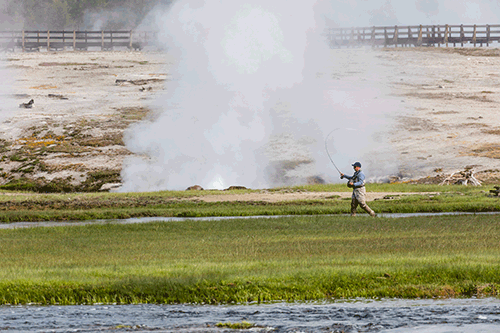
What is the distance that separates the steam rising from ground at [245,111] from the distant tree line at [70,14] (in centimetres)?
5592

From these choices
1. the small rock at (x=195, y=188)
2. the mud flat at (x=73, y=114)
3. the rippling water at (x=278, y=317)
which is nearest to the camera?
the rippling water at (x=278, y=317)

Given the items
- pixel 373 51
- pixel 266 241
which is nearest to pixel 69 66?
pixel 373 51

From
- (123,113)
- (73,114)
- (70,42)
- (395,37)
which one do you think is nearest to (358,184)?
(123,113)

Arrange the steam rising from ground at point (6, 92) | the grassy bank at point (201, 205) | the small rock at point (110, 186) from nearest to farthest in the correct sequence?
the grassy bank at point (201, 205)
the small rock at point (110, 186)
the steam rising from ground at point (6, 92)

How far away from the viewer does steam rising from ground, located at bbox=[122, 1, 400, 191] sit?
4641cm

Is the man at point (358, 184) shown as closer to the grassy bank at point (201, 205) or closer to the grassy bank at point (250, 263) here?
the grassy bank at point (250, 263)

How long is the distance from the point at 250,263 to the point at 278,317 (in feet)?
11.2

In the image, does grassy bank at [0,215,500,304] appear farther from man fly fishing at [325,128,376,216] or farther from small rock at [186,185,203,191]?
small rock at [186,185,203,191]

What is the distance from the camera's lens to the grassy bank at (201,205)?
98.7 ft

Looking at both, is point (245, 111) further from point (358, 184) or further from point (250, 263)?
point (250, 263)

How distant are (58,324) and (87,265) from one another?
4.18m

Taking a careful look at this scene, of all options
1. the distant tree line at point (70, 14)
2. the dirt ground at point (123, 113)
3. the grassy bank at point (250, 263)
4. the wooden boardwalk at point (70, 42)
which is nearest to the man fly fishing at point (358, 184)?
the grassy bank at point (250, 263)

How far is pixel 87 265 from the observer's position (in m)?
16.3

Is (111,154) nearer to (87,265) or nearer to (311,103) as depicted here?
(311,103)
